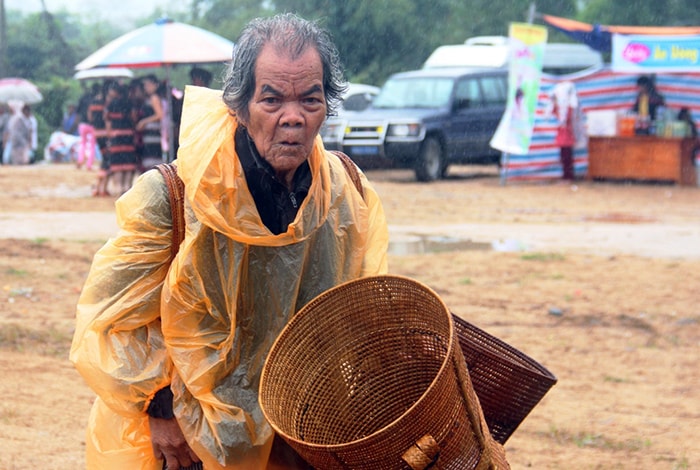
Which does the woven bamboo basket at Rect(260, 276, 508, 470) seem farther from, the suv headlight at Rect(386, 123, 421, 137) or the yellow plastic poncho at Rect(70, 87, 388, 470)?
the suv headlight at Rect(386, 123, 421, 137)

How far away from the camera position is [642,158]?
58.0ft

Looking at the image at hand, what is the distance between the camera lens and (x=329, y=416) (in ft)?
8.16

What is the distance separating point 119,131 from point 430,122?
5434 mm

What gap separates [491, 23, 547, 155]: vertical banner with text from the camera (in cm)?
1622

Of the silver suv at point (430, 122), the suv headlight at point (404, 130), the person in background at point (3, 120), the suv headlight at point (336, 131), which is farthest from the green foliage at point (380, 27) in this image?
the suv headlight at point (404, 130)

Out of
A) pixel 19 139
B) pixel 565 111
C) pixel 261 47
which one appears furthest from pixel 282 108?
pixel 19 139

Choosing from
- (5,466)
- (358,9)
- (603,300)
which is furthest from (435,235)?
(358,9)

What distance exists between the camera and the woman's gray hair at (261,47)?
2455 millimetres

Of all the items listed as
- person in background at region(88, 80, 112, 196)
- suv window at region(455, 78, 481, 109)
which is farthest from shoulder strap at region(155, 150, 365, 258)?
suv window at region(455, 78, 481, 109)

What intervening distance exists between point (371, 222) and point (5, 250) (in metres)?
7.56

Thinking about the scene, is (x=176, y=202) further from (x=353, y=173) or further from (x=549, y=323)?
(x=549, y=323)

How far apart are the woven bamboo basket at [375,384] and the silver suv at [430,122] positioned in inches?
595

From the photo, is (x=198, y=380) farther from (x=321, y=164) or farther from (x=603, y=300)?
(x=603, y=300)

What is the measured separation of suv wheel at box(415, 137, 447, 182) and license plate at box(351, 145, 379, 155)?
2.40 feet
